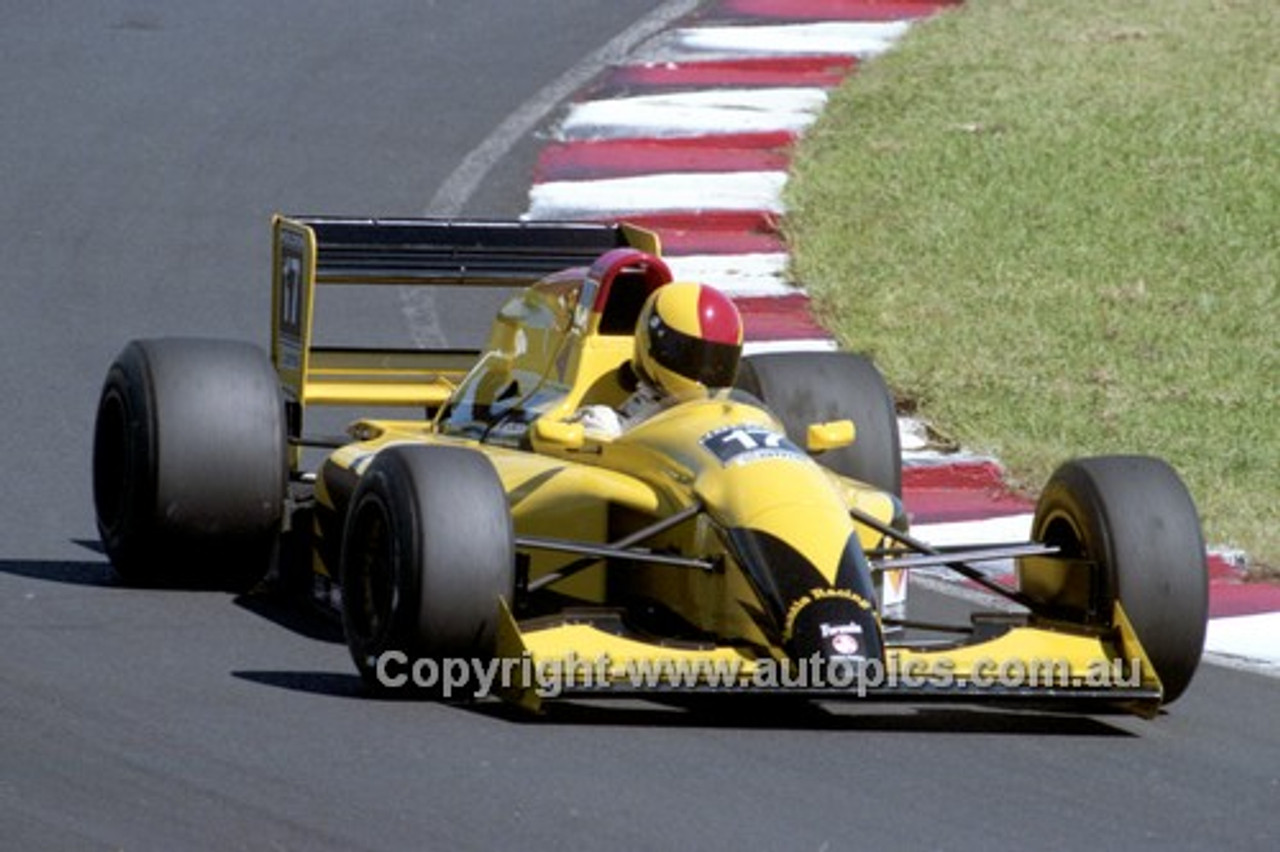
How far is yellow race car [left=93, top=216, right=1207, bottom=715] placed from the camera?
7.70 meters

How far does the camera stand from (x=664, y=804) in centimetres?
694

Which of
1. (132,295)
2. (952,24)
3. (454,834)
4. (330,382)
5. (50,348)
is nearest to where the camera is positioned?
(454,834)

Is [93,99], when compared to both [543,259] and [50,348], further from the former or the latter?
[543,259]

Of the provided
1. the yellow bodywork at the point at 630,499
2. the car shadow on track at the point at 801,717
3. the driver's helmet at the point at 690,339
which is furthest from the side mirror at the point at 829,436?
the car shadow on track at the point at 801,717

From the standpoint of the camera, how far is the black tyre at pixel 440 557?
7695 millimetres

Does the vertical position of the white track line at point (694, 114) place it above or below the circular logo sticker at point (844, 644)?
above

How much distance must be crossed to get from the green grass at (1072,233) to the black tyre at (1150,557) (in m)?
2.03

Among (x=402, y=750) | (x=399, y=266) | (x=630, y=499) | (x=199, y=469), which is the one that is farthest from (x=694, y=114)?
(x=402, y=750)

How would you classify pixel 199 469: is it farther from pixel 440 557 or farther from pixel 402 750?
pixel 402 750

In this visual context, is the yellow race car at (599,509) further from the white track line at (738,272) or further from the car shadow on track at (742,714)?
the white track line at (738,272)

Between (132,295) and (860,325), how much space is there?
310 cm

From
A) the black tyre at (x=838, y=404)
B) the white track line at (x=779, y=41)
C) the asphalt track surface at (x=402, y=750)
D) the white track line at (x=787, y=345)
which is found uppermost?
the white track line at (x=779, y=41)

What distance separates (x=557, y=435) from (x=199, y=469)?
4.11 feet

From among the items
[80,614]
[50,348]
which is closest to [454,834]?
[80,614]
